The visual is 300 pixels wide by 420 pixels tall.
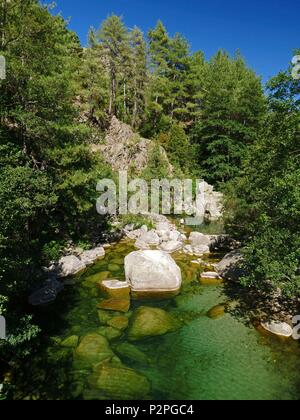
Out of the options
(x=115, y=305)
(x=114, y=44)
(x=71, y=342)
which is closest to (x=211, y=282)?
(x=115, y=305)

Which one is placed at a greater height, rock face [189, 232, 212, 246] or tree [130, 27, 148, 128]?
tree [130, 27, 148, 128]

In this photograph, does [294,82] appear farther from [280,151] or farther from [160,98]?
[160,98]

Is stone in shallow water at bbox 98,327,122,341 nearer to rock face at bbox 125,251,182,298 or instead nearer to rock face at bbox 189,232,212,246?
rock face at bbox 125,251,182,298

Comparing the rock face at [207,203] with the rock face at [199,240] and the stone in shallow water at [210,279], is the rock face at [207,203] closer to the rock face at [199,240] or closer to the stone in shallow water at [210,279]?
the rock face at [199,240]

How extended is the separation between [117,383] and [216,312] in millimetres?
6230

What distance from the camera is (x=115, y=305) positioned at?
47.6 feet

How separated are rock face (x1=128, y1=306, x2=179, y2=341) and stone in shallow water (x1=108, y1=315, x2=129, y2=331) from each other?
27cm

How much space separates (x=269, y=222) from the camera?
39.0ft

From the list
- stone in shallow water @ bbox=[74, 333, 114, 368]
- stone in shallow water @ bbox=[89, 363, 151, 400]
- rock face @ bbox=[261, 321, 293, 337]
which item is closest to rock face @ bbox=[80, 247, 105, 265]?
stone in shallow water @ bbox=[74, 333, 114, 368]

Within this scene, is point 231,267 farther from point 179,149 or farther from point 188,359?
point 179,149

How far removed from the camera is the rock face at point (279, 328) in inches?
472

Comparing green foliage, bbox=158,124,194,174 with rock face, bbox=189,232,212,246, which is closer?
rock face, bbox=189,232,212,246

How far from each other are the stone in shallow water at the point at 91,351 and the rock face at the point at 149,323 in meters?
1.18

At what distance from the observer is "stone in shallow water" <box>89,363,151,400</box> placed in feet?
29.8
